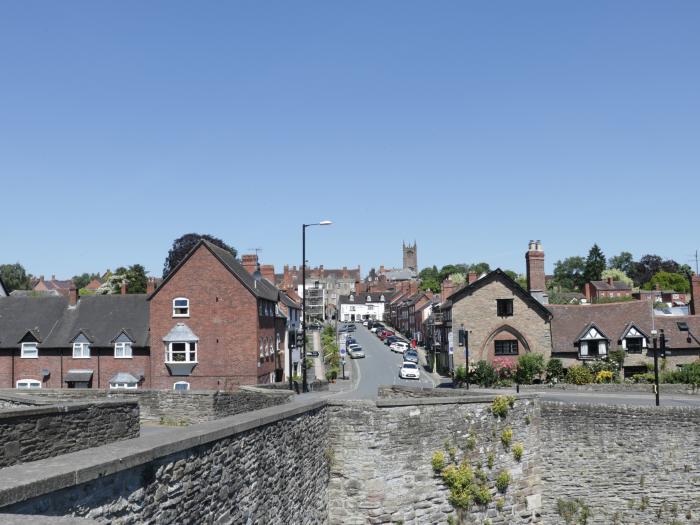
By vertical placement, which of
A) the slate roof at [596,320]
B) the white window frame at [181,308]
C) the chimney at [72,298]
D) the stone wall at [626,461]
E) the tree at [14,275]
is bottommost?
the stone wall at [626,461]

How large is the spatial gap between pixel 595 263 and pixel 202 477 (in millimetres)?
135486

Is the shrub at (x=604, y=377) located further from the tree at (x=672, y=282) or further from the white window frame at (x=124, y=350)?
the tree at (x=672, y=282)

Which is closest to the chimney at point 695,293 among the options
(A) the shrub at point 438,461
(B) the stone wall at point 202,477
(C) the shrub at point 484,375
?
(C) the shrub at point 484,375

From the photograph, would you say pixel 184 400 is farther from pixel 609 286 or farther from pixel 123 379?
pixel 609 286

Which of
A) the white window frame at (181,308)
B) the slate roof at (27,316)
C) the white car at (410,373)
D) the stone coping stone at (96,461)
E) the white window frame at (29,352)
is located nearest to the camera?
the stone coping stone at (96,461)

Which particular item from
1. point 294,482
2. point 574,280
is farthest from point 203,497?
point 574,280

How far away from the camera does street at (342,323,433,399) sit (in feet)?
139

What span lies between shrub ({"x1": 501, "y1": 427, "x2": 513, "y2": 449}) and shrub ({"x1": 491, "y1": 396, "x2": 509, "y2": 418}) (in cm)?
37

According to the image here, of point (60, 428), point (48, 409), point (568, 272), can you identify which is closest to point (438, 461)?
point (60, 428)

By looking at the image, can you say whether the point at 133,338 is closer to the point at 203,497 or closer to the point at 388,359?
the point at 388,359

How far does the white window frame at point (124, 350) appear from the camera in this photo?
43469mm

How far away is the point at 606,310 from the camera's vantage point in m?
47.8

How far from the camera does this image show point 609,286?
118 m

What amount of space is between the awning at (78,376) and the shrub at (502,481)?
32.8 m
